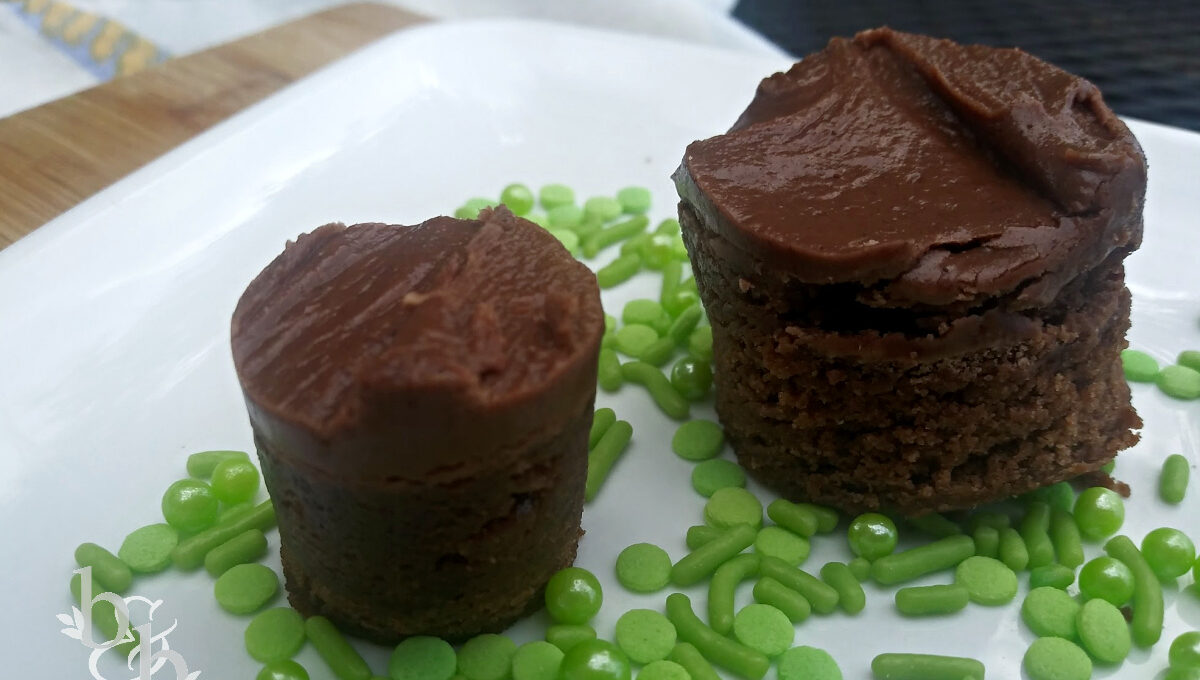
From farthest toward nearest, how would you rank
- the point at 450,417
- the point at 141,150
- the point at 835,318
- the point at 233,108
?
the point at 233,108 → the point at 141,150 → the point at 835,318 → the point at 450,417

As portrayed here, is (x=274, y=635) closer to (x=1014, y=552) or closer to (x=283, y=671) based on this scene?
(x=283, y=671)

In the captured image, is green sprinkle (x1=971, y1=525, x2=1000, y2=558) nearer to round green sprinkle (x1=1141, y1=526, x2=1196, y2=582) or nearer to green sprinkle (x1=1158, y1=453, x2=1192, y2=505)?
round green sprinkle (x1=1141, y1=526, x2=1196, y2=582)

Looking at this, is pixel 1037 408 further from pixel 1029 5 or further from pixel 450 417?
pixel 1029 5

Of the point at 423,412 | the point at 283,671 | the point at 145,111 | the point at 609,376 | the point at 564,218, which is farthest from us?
the point at 145,111

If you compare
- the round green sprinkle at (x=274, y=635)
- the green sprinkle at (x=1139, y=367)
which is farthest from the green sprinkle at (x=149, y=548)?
the green sprinkle at (x=1139, y=367)

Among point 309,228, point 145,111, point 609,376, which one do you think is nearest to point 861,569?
point 609,376

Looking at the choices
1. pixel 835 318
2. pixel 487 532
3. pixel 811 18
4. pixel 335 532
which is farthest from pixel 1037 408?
pixel 811 18

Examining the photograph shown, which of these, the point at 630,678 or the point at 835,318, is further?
the point at 835,318

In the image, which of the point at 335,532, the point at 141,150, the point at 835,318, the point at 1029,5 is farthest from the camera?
the point at 1029,5
